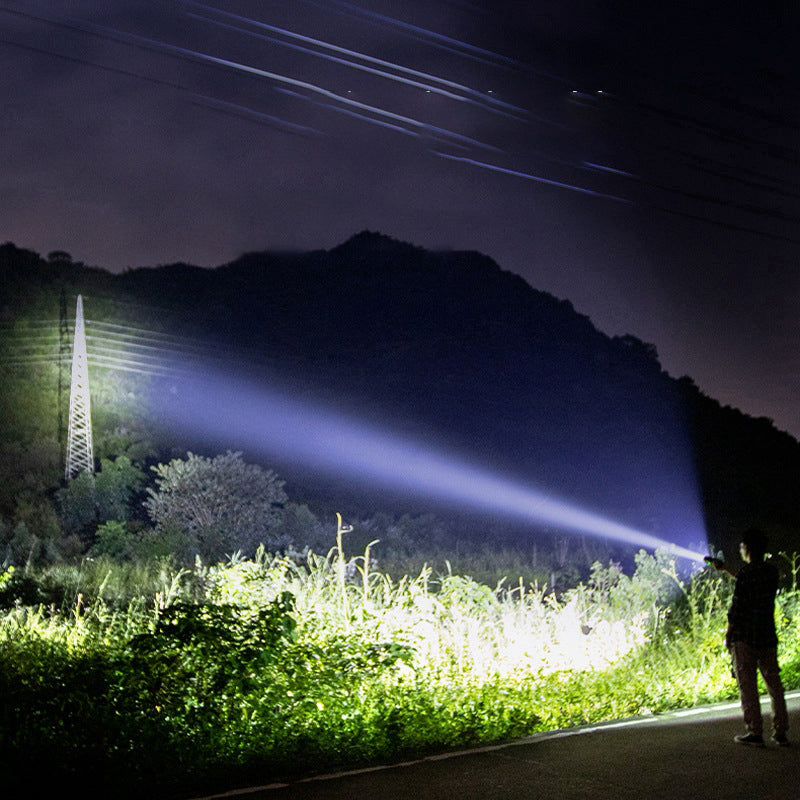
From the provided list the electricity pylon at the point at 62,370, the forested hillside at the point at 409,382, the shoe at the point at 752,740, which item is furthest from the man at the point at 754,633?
the electricity pylon at the point at 62,370

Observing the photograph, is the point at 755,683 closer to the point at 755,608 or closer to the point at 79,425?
the point at 755,608

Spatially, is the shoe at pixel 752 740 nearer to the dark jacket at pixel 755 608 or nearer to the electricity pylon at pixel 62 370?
the dark jacket at pixel 755 608

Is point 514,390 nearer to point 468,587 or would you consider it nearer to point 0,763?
point 468,587

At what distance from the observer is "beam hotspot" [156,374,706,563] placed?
41438 millimetres

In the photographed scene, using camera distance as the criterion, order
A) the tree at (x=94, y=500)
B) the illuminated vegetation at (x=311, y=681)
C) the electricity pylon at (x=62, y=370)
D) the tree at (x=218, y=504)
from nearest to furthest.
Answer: the illuminated vegetation at (x=311, y=681), the tree at (x=218, y=504), the tree at (x=94, y=500), the electricity pylon at (x=62, y=370)

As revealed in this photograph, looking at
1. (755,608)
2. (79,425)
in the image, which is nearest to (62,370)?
(79,425)

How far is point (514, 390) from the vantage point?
192 ft

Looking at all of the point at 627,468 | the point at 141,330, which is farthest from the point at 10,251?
the point at 627,468

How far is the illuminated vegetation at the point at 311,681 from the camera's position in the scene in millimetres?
5898

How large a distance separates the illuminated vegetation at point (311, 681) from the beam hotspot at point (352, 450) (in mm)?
28527

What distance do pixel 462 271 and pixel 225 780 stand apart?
227 ft

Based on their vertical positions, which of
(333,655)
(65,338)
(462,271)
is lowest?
(333,655)

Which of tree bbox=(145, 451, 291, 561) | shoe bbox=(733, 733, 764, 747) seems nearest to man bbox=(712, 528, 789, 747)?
shoe bbox=(733, 733, 764, 747)

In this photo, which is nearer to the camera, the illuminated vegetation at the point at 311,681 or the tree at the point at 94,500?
the illuminated vegetation at the point at 311,681
